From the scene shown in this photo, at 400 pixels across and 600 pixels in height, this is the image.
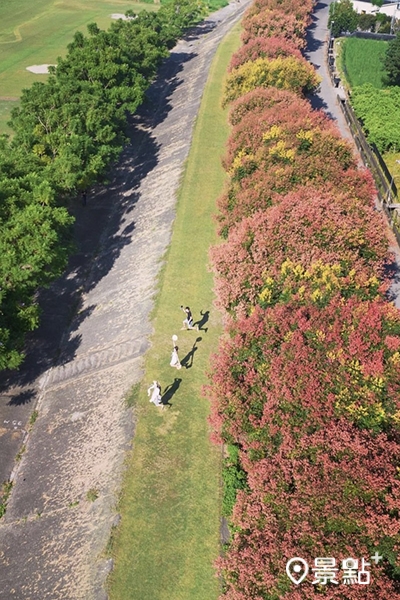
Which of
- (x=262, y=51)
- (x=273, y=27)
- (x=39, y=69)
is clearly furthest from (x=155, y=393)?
(x=39, y=69)

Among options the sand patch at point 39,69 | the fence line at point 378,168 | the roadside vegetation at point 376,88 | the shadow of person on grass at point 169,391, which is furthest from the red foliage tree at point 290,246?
the sand patch at point 39,69

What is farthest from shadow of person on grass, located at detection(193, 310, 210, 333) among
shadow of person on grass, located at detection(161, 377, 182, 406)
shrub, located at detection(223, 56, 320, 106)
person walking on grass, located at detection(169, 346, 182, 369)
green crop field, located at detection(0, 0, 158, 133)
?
green crop field, located at detection(0, 0, 158, 133)

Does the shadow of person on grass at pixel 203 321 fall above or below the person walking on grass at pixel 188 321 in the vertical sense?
below

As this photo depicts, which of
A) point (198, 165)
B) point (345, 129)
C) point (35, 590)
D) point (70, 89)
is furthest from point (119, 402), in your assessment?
point (345, 129)

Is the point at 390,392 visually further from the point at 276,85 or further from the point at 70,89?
the point at 70,89

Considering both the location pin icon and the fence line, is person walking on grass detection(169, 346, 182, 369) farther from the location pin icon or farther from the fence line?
the fence line

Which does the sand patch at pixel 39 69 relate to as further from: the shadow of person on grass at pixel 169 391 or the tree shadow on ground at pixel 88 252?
the shadow of person on grass at pixel 169 391

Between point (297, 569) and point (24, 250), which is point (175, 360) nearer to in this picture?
point (24, 250)
